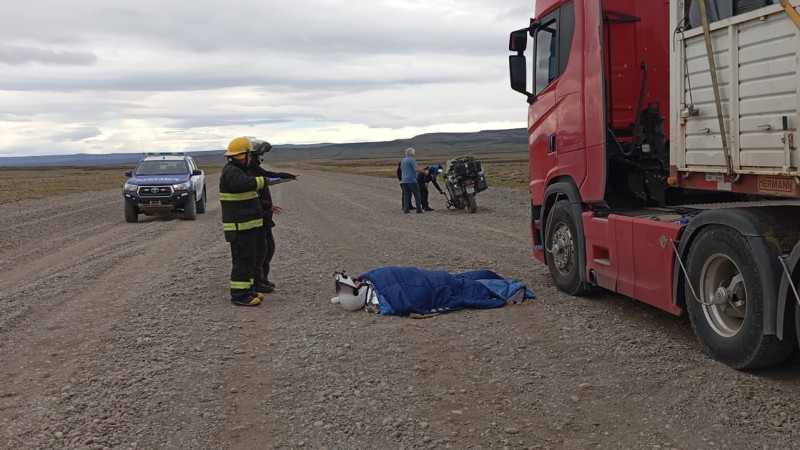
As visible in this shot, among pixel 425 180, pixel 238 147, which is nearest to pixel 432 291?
pixel 238 147

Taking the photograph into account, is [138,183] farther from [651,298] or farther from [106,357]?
[651,298]

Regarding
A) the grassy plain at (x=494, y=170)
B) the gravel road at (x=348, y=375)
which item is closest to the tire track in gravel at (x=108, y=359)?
the gravel road at (x=348, y=375)

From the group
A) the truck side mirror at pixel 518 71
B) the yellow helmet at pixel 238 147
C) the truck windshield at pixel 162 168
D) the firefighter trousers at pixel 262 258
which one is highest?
the truck side mirror at pixel 518 71

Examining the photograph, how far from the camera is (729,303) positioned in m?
5.20

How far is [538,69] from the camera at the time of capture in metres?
8.67

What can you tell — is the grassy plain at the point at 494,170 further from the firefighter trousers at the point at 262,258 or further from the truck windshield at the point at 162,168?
the firefighter trousers at the point at 262,258

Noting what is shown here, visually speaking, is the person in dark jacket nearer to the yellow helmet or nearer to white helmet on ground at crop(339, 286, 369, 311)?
the yellow helmet

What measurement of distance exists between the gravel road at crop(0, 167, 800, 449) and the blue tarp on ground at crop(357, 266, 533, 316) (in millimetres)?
218

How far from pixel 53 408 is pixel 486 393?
9.64ft

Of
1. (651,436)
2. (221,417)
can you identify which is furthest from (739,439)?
(221,417)

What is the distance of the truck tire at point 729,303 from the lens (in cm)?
479

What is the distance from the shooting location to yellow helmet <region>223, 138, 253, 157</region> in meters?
8.08

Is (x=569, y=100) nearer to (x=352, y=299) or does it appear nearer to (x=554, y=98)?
(x=554, y=98)

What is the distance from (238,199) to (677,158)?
467 centimetres
